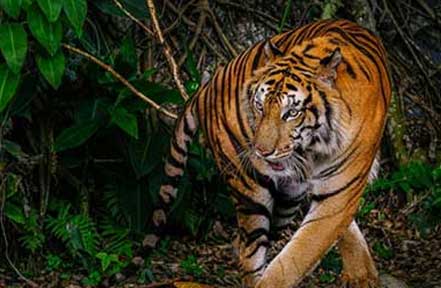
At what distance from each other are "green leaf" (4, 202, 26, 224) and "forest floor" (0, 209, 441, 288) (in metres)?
0.32

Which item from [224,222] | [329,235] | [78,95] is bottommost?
[224,222]

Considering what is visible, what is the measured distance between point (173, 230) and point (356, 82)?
2108 mm

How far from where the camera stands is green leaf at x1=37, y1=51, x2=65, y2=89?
5484mm

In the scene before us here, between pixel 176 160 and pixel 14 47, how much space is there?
3.13 feet

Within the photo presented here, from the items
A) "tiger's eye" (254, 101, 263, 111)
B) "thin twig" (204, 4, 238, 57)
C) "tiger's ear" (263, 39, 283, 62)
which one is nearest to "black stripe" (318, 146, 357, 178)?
"tiger's eye" (254, 101, 263, 111)

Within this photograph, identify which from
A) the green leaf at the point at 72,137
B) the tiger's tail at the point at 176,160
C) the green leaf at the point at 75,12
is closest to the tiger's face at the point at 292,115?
the tiger's tail at the point at 176,160

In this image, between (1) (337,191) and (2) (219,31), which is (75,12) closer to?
(1) (337,191)

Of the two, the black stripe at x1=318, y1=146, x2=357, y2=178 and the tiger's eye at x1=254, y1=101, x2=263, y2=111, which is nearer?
the tiger's eye at x1=254, y1=101, x2=263, y2=111

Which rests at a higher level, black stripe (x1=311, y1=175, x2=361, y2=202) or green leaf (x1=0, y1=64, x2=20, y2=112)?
green leaf (x1=0, y1=64, x2=20, y2=112)

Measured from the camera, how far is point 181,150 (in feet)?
18.5

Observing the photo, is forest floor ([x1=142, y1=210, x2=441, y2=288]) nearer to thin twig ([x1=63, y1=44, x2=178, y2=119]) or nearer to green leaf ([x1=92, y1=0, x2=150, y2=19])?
thin twig ([x1=63, y1=44, x2=178, y2=119])

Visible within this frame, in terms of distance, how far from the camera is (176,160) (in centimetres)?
568

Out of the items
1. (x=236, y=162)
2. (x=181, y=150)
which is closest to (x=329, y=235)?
(x=236, y=162)

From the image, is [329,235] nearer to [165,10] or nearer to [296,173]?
[296,173]
